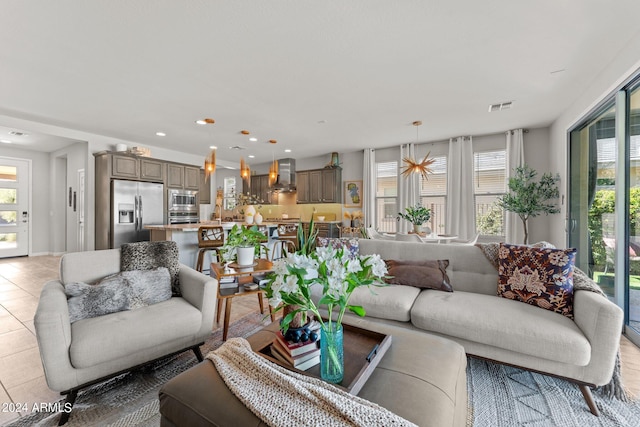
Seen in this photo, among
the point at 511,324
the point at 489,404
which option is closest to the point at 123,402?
the point at 489,404

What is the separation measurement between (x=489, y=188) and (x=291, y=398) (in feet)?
20.3

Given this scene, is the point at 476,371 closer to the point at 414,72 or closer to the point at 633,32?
the point at 414,72

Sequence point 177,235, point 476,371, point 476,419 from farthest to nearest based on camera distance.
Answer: point 177,235 < point 476,371 < point 476,419

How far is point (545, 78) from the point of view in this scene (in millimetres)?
3201

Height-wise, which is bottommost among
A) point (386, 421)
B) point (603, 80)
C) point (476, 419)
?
point (476, 419)

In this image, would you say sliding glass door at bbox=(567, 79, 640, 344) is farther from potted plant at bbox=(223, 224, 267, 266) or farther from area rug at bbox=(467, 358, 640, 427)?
potted plant at bbox=(223, 224, 267, 266)

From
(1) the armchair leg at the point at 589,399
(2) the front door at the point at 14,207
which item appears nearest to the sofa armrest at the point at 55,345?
(1) the armchair leg at the point at 589,399

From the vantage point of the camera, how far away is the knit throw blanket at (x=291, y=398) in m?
0.87

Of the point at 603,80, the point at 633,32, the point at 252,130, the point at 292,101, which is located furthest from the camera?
the point at 252,130

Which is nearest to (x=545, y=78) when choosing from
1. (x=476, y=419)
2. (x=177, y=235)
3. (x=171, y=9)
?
(x=476, y=419)

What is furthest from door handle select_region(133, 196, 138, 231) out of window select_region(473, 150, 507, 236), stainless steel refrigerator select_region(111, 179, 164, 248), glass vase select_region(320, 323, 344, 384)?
window select_region(473, 150, 507, 236)

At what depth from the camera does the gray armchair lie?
1.50m

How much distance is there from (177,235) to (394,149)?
518cm

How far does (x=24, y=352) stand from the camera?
2.24 meters
